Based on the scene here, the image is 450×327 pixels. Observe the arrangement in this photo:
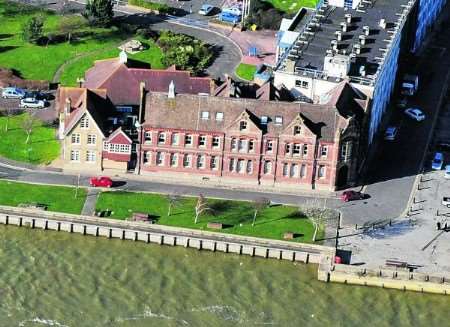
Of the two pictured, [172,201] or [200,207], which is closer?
[200,207]

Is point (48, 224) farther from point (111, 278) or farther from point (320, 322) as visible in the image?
point (320, 322)

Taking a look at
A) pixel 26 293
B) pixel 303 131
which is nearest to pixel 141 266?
pixel 26 293

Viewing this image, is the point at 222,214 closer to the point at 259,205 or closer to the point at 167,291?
→ the point at 259,205

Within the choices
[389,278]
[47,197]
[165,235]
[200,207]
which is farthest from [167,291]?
[389,278]

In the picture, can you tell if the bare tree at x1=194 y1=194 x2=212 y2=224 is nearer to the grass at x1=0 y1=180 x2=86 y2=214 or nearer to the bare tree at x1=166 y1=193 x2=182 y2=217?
the bare tree at x1=166 y1=193 x2=182 y2=217

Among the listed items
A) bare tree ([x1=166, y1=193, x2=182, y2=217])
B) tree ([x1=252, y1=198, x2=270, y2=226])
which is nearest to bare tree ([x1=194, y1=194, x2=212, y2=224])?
bare tree ([x1=166, y1=193, x2=182, y2=217])

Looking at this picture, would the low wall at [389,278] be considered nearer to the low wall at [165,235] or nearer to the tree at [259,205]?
the low wall at [165,235]
